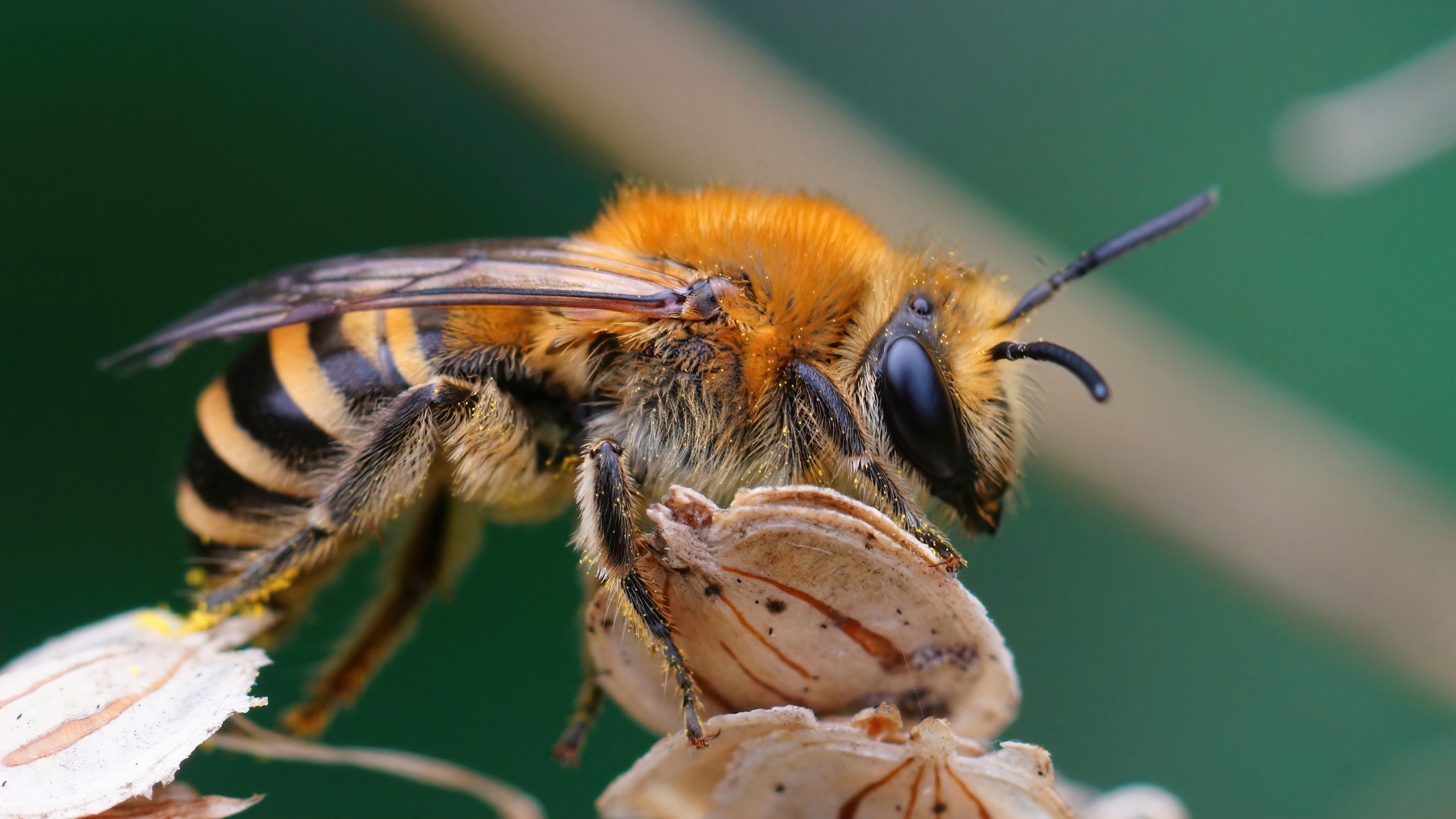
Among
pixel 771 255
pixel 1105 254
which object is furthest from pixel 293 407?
pixel 1105 254

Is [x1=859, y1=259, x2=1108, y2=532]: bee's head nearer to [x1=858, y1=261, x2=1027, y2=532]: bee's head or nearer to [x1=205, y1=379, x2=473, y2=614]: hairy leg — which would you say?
[x1=858, y1=261, x2=1027, y2=532]: bee's head

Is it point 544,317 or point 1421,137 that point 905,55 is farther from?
point 544,317

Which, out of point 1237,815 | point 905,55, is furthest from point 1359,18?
point 1237,815

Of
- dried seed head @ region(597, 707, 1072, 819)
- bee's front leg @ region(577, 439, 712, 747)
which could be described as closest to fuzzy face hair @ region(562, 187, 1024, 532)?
bee's front leg @ region(577, 439, 712, 747)

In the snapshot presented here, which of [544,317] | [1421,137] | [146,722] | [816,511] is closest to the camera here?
[816,511]

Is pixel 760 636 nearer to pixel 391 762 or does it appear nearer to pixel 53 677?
pixel 391 762

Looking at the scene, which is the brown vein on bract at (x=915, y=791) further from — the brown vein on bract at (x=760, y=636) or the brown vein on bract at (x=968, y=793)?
the brown vein on bract at (x=760, y=636)

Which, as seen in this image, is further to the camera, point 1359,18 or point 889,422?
point 1359,18

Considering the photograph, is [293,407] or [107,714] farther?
[293,407]
